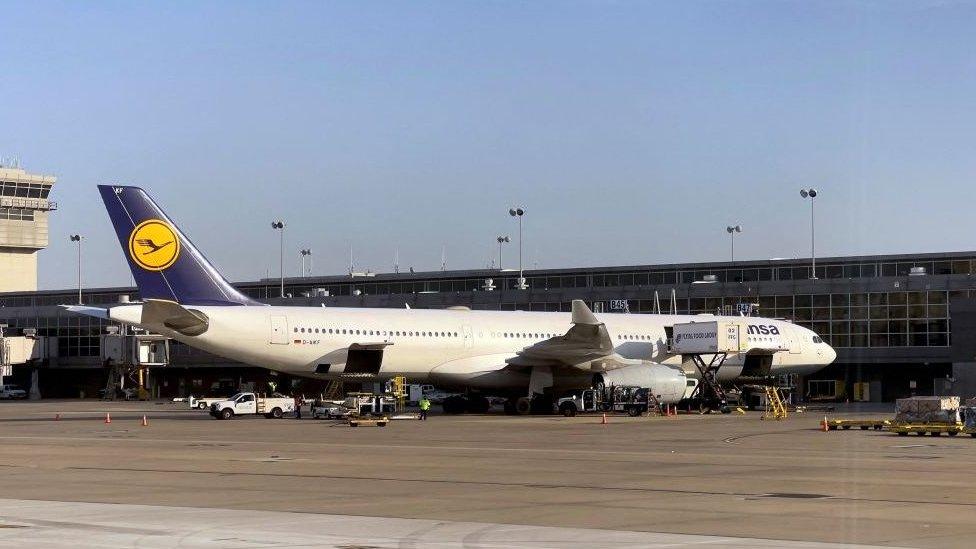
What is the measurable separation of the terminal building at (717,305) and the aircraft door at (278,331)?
103 feet

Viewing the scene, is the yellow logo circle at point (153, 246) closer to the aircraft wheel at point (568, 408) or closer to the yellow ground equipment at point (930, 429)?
the aircraft wheel at point (568, 408)

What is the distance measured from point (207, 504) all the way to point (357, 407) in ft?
98.7

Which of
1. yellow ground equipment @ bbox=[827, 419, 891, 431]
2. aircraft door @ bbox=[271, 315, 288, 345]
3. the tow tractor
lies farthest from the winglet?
yellow ground equipment @ bbox=[827, 419, 891, 431]

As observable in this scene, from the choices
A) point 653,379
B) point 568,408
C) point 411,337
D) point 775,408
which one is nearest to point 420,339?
point 411,337

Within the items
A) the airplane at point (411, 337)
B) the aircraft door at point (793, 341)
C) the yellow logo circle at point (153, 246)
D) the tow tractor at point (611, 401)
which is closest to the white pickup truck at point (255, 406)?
the airplane at point (411, 337)

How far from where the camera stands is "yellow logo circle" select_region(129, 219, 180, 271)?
4809 centimetres

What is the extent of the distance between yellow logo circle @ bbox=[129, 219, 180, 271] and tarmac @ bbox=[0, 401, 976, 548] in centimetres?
1075

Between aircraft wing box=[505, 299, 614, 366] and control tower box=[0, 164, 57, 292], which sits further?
control tower box=[0, 164, 57, 292]

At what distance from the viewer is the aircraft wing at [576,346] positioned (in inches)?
2039

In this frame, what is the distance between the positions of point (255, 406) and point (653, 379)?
16.6 m

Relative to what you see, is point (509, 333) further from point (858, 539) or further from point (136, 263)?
point (858, 539)

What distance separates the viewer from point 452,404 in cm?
5872

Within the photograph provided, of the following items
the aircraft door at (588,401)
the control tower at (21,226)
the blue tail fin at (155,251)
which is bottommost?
the aircraft door at (588,401)

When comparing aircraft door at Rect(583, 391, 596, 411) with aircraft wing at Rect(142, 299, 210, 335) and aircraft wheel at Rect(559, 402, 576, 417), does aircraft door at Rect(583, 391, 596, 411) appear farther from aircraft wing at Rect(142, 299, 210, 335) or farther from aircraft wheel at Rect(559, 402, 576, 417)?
aircraft wing at Rect(142, 299, 210, 335)
